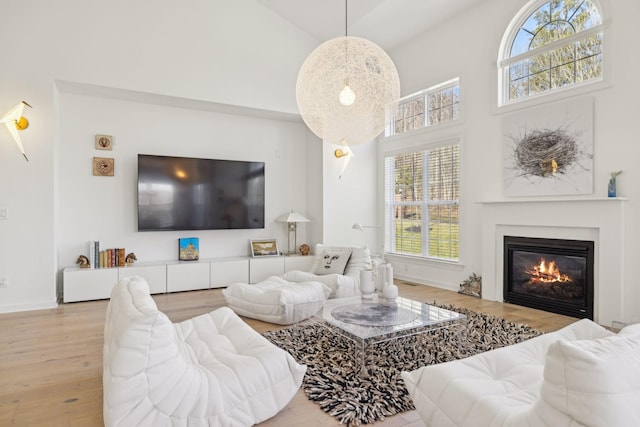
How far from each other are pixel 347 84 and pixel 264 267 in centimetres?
325

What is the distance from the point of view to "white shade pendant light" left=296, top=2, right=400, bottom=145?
317 centimetres

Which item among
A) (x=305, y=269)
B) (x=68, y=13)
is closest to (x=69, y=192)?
(x=68, y=13)

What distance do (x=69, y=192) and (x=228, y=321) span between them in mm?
3518

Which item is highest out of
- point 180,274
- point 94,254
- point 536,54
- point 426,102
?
point 536,54

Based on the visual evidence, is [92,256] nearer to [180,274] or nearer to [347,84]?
[180,274]

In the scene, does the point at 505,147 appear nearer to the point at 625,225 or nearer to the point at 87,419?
the point at 625,225

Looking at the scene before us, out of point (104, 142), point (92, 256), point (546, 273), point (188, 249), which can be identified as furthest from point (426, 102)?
point (92, 256)

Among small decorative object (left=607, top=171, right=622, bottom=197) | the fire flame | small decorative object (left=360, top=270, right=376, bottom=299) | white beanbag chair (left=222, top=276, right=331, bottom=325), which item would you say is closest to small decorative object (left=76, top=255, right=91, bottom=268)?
white beanbag chair (left=222, top=276, right=331, bottom=325)

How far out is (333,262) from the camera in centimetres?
477

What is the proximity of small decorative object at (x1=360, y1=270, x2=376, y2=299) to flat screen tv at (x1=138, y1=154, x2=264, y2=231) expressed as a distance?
304 centimetres

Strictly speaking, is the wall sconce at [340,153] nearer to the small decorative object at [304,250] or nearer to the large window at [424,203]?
the large window at [424,203]

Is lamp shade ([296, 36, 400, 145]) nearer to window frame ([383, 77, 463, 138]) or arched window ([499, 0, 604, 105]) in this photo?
window frame ([383, 77, 463, 138])

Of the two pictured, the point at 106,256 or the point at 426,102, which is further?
the point at 426,102

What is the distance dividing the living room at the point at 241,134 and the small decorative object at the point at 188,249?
0.46 ft
